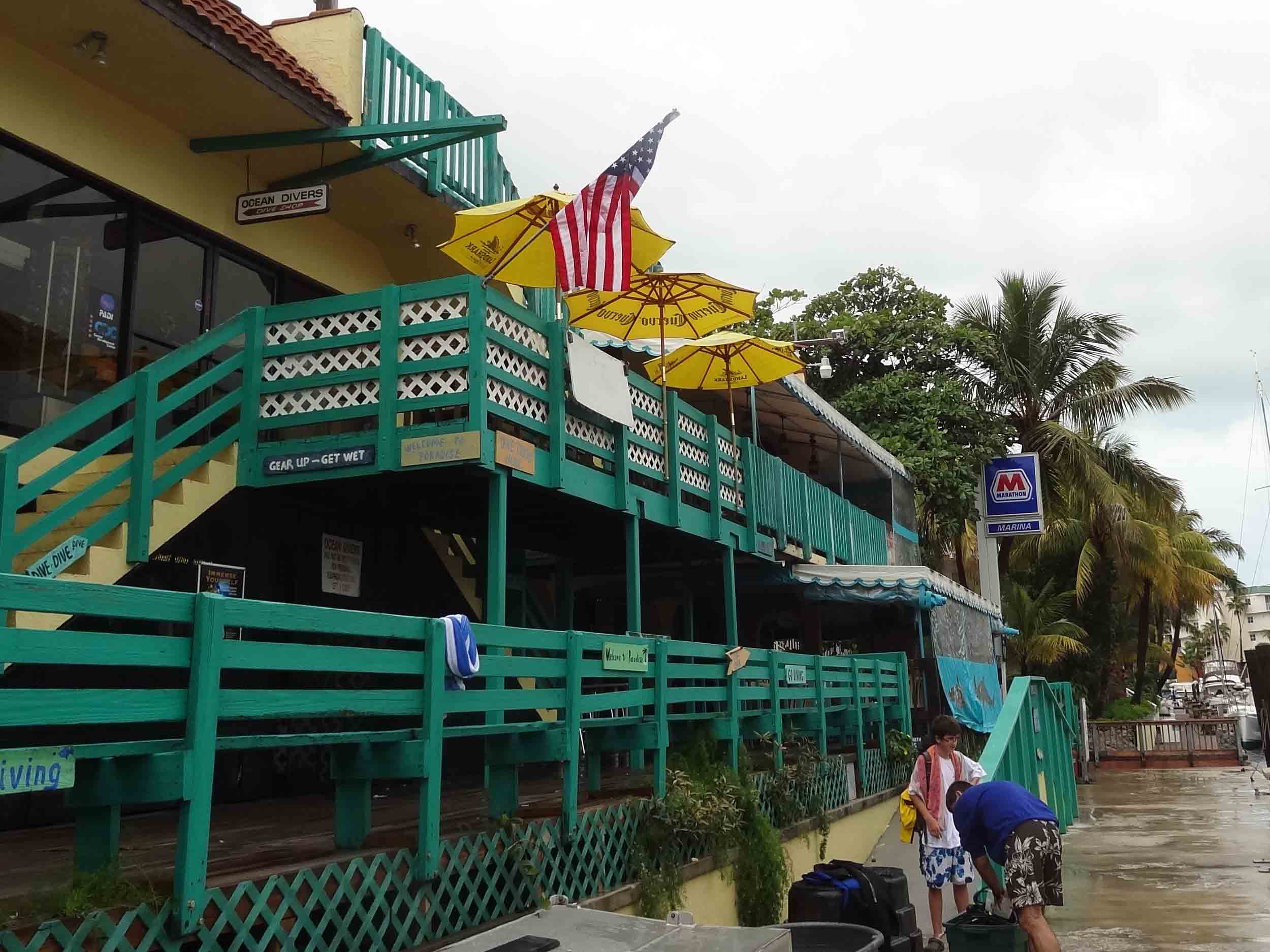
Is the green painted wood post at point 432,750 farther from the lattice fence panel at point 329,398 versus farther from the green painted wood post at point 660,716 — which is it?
the lattice fence panel at point 329,398

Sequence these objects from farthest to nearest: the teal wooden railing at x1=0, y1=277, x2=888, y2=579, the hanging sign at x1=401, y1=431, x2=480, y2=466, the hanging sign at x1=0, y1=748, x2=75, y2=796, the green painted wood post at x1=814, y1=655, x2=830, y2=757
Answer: the green painted wood post at x1=814, y1=655, x2=830, y2=757, the hanging sign at x1=401, y1=431, x2=480, y2=466, the teal wooden railing at x1=0, y1=277, x2=888, y2=579, the hanging sign at x1=0, y1=748, x2=75, y2=796

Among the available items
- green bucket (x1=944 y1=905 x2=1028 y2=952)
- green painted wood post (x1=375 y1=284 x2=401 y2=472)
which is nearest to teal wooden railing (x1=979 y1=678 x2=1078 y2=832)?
green bucket (x1=944 y1=905 x2=1028 y2=952)

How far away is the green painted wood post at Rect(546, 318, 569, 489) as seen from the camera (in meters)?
9.83

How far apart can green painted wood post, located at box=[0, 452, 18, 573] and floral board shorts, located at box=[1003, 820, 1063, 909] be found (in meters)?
6.34

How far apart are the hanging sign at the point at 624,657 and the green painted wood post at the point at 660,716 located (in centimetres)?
22

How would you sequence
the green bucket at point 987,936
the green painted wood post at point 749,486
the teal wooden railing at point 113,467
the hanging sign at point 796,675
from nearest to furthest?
1. the teal wooden railing at point 113,467
2. the green bucket at point 987,936
3. the hanging sign at point 796,675
4. the green painted wood post at point 749,486

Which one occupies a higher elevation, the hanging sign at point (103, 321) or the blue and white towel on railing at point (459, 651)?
the hanging sign at point (103, 321)

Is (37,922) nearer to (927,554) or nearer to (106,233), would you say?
(106,233)

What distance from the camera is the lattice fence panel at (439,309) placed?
8.96m

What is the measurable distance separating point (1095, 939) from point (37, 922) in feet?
26.2

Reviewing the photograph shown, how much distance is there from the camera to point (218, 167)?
10.7 m

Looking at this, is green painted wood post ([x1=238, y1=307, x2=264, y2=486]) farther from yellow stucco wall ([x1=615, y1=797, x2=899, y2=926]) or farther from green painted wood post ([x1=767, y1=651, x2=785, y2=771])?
green painted wood post ([x1=767, y1=651, x2=785, y2=771])

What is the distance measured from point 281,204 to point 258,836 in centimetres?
573

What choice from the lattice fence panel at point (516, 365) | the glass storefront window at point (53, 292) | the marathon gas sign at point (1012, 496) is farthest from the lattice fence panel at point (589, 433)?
the marathon gas sign at point (1012, 496)
